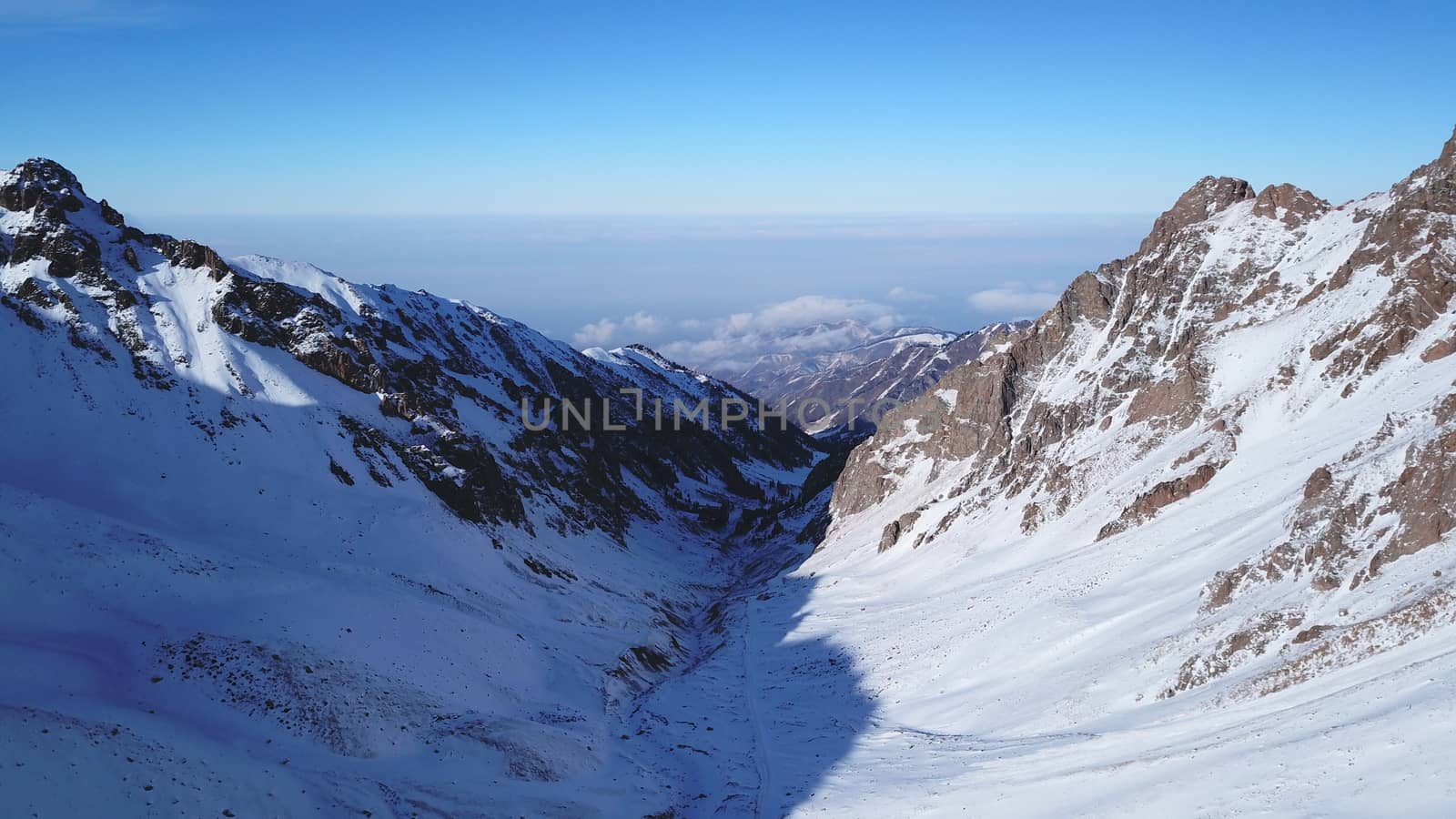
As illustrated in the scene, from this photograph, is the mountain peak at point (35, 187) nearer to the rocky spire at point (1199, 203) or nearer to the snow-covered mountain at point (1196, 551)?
the snow-covered mountain at point (1196, 551)

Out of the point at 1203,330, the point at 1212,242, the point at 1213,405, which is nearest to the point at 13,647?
the point at 1213,405

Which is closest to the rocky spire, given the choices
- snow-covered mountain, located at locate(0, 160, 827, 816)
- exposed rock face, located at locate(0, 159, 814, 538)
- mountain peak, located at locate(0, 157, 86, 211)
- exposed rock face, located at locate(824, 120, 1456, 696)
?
exposed rock face, located at locate(824, 120, 1456, 696)

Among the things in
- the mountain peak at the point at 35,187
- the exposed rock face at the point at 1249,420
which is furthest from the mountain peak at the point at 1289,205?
the mountain peak at the point at 35,187

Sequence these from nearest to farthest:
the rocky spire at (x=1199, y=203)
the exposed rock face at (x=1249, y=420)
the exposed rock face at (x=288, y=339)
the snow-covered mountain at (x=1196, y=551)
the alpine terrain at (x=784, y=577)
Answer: the snow-covered mountain at (x=1196, y=551), the alpine terrain at (x=784, y=577), the exposed rock face at (x=1249, y=420), the exposed rock face at (x=288, y=339), the rocky spire at (x=1199, y=203)

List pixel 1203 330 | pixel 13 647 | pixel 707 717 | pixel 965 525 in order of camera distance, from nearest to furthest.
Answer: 1. pixel 13 647
2. pixel 707 717
3. pixel 1203 330
4. pixel 965 525

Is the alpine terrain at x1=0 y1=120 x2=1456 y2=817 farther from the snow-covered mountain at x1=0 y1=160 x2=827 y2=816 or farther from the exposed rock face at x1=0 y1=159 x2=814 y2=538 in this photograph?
the exposed rock face at x1=0 y1=159 x2=814 y2=538

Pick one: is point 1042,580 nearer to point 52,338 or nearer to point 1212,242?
point 1212,242

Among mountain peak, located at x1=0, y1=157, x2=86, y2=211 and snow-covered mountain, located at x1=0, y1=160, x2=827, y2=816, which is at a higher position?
mountain peak, located at x1=0, y1=157, x2=86, y2=211
